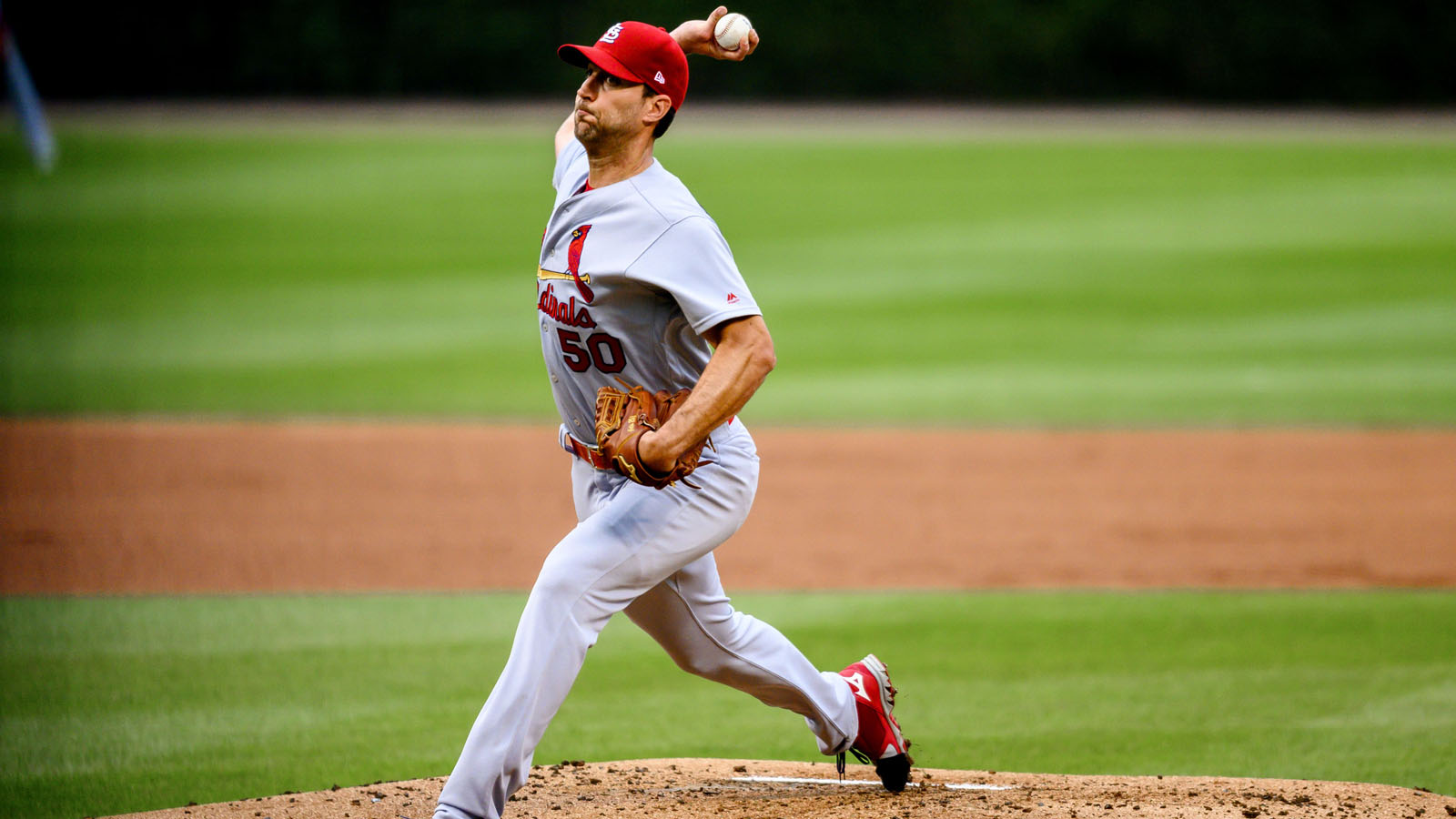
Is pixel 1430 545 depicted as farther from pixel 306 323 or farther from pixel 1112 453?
pixel 306 323

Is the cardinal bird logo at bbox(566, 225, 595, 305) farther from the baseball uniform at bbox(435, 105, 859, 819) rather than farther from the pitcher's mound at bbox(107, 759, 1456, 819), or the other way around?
the pitcher's mound at bbox(107, 759, 1456, 819)

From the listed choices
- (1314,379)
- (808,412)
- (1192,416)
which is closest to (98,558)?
(808,412)

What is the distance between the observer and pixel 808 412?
12219 millimetres

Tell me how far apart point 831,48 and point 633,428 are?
25.7 metres

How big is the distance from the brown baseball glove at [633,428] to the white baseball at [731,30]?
1104 mm

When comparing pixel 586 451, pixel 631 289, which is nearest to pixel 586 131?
pixel 631 289

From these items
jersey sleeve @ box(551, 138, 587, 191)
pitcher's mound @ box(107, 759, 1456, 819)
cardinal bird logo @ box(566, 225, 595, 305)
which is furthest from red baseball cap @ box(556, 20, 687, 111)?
pitcher's mound @ box(107, 759, 1456, 819)

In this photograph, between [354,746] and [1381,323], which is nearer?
[354,746]

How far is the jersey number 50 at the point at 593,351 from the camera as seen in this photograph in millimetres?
4066

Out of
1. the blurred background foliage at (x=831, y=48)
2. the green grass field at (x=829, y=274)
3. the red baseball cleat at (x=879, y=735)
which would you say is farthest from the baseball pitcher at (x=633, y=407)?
the blurred background foliage at (x=831, y=48)

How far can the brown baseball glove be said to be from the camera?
12.7ft

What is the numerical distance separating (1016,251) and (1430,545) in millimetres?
10864

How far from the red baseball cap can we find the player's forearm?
0.66m

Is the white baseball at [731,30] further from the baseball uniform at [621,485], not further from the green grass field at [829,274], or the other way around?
the green grass field at [829,274]
